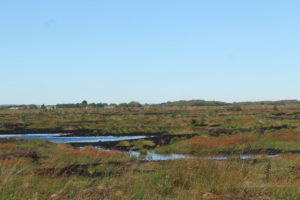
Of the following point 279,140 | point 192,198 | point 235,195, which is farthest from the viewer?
point 279,140

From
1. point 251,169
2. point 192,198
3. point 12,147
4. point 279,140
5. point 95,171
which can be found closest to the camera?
point 192,198

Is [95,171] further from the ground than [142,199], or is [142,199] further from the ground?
[142,199]

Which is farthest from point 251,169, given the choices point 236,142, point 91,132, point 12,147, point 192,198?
point 91,132

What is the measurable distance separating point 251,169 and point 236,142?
2705 cm

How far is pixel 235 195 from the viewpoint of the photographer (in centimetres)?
772

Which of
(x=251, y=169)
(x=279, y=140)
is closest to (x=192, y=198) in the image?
(x=251, y=169)

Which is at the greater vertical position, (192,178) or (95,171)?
(192,178)

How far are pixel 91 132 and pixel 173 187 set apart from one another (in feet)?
173

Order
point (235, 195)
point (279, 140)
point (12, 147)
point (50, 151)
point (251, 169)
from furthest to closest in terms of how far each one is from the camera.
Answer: point (279, 140) → point (12, 147) → point (50, 151) → point (251, 169) → point (235, 195)

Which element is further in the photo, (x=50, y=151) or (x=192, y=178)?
(x=50, y=151)

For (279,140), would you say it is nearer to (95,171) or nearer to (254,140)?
(254,140)

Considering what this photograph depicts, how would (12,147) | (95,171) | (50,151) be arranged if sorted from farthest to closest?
(12,147)
(50,151)
(95,171)

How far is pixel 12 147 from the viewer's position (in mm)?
34906

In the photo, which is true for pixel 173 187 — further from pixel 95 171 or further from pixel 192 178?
pixel 95 171
